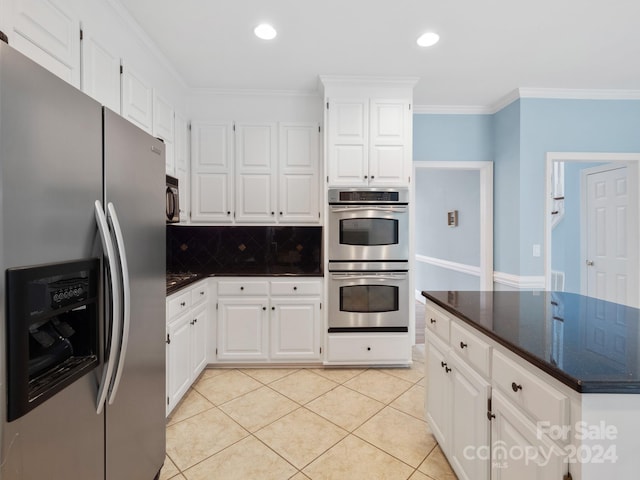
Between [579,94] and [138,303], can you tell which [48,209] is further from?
[579,94]

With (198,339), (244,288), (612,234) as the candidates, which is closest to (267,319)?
(244,288)

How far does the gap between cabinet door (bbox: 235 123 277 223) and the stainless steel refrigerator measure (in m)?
1.77

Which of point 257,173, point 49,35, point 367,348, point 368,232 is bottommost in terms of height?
point 367,348

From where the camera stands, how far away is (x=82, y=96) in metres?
1.01

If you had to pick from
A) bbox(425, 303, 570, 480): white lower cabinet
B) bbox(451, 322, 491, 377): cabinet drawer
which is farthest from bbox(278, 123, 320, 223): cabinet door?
bbox(451, 322, 491, 377): cabinet drawer

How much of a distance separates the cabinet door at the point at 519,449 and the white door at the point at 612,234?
3493 mm

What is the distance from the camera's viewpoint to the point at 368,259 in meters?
3.03

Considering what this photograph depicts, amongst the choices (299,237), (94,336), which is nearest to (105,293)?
(94,336)

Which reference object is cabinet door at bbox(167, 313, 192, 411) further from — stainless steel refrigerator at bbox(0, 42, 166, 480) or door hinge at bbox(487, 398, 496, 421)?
door hinge at bbox(487, 398, 496, 421)

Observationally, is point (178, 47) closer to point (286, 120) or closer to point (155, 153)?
point (286, 120)

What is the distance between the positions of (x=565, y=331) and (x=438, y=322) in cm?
65

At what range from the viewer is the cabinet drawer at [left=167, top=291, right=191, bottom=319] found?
7.11 feet

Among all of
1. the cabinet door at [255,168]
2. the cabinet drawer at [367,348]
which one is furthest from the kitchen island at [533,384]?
the cabinet door at [255,168]

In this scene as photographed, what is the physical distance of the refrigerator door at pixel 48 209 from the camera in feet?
2.45
